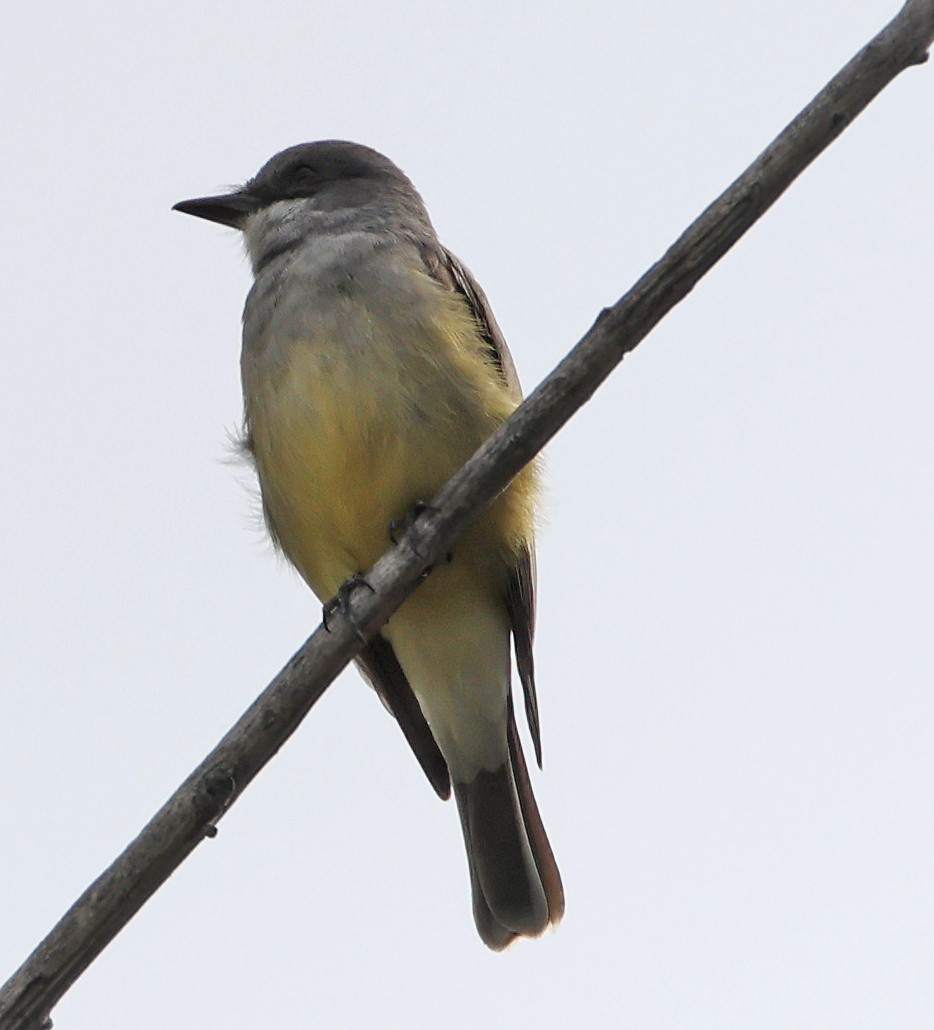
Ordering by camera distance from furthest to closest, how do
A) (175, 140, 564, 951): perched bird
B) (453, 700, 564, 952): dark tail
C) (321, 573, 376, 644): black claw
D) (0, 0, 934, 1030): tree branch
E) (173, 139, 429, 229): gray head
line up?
(173, 139, 429, 229): gray head
(453, 700, 564, 952): dark tail
(175, 140, 564, 951): perched bird
(321, 573, 376, 644): black claw
(0, 0, 934, 1030): tree branch

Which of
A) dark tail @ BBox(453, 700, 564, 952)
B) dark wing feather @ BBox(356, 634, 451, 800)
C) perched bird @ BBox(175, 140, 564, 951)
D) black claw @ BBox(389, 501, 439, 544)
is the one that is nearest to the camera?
black claw @ BBox(389, 501, 439, 544)

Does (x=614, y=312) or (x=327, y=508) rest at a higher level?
(x=327, y=508)

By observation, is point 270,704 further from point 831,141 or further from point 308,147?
point 308,147

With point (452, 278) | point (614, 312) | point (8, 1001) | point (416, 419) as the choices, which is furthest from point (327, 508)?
point (8, 1001)

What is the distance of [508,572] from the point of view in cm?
638

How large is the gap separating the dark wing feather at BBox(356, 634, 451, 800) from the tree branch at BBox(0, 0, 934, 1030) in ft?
7.25

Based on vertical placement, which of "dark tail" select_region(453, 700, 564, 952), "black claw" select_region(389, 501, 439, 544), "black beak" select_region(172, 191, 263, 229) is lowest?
"dark tail" select_region(453, 700, 564, 952)

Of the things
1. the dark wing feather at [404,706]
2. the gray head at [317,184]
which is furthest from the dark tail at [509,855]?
the gray head at [317,184]

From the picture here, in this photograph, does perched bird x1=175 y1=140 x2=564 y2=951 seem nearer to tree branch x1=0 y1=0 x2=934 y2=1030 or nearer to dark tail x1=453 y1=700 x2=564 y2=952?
dark tail x1=453 y1=700 x2=564 y2=952

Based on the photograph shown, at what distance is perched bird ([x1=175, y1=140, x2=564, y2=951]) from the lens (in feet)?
19.3

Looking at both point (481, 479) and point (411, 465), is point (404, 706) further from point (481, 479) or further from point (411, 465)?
point (481, 479)

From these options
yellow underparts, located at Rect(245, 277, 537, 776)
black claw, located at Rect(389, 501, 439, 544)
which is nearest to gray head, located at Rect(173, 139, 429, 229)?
yellow underparts, located at Rect(245, 277, 537, 776)

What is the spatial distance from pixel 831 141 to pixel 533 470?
2.29 m

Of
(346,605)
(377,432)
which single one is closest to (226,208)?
(377,432)
